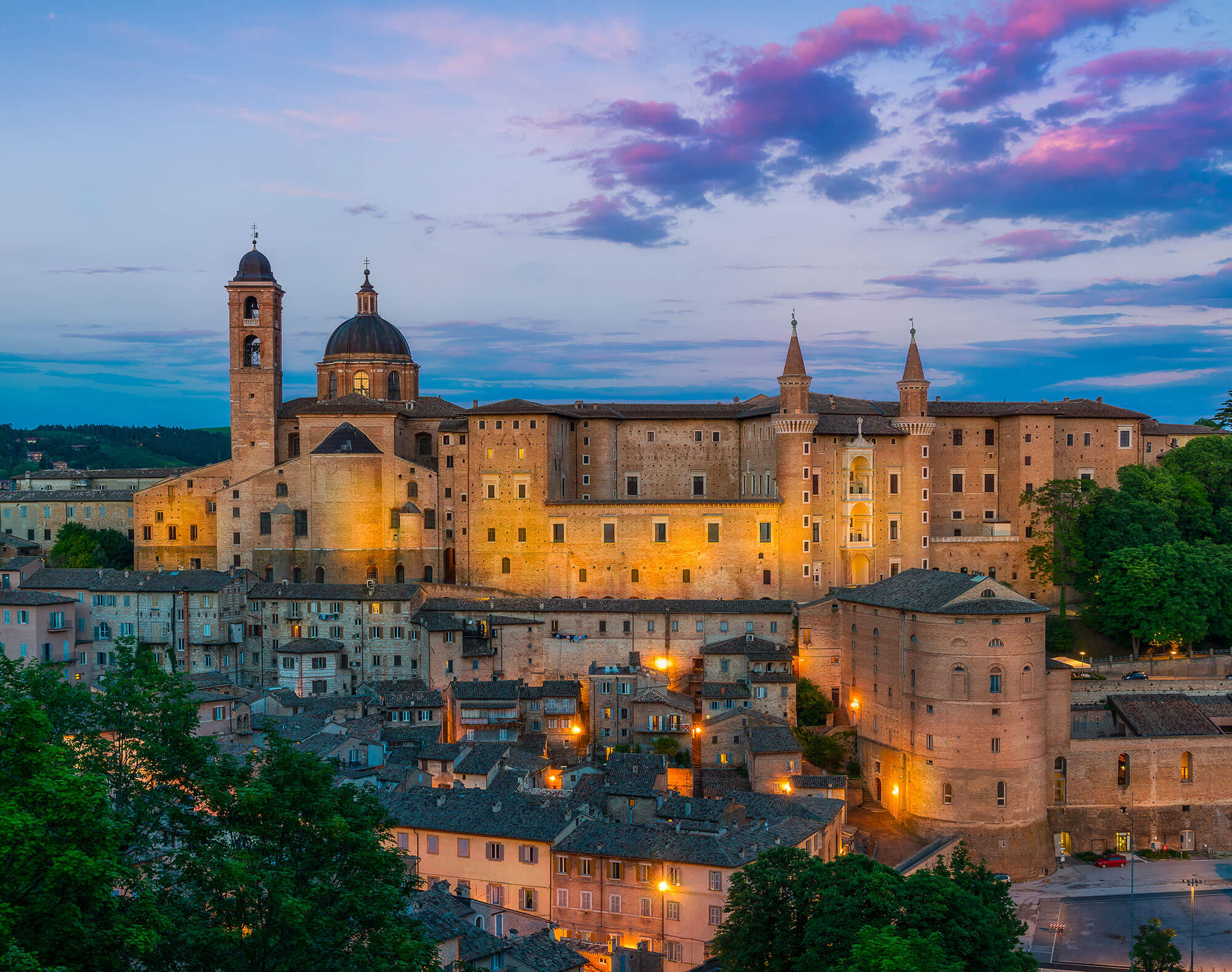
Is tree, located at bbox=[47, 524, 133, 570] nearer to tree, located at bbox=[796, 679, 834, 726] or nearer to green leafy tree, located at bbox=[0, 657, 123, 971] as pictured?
tree, located at bbox=[796, 679, 834, 726]

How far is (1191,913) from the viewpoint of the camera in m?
39.5

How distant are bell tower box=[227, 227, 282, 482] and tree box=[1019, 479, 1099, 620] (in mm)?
40775

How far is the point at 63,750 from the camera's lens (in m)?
16.4

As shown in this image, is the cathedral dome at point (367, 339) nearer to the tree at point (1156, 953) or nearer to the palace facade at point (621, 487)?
the palace facade at point (621, 487)

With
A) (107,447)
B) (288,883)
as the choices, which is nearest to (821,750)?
(288,883)

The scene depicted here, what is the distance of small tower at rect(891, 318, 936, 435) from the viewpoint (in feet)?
200

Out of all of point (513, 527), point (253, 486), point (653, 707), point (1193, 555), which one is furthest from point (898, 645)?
point (253, 486)

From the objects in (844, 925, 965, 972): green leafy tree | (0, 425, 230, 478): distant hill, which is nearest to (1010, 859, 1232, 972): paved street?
(844, 925, 965, 972): green leafy tree

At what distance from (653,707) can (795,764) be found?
6.71 meters

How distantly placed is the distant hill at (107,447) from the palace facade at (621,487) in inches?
2603

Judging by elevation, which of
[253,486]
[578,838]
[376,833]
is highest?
[253,486]

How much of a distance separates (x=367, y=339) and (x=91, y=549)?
19774mm

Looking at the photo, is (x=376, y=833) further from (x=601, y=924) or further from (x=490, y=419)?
(x=490, y=419)

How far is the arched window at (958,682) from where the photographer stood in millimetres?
43188
